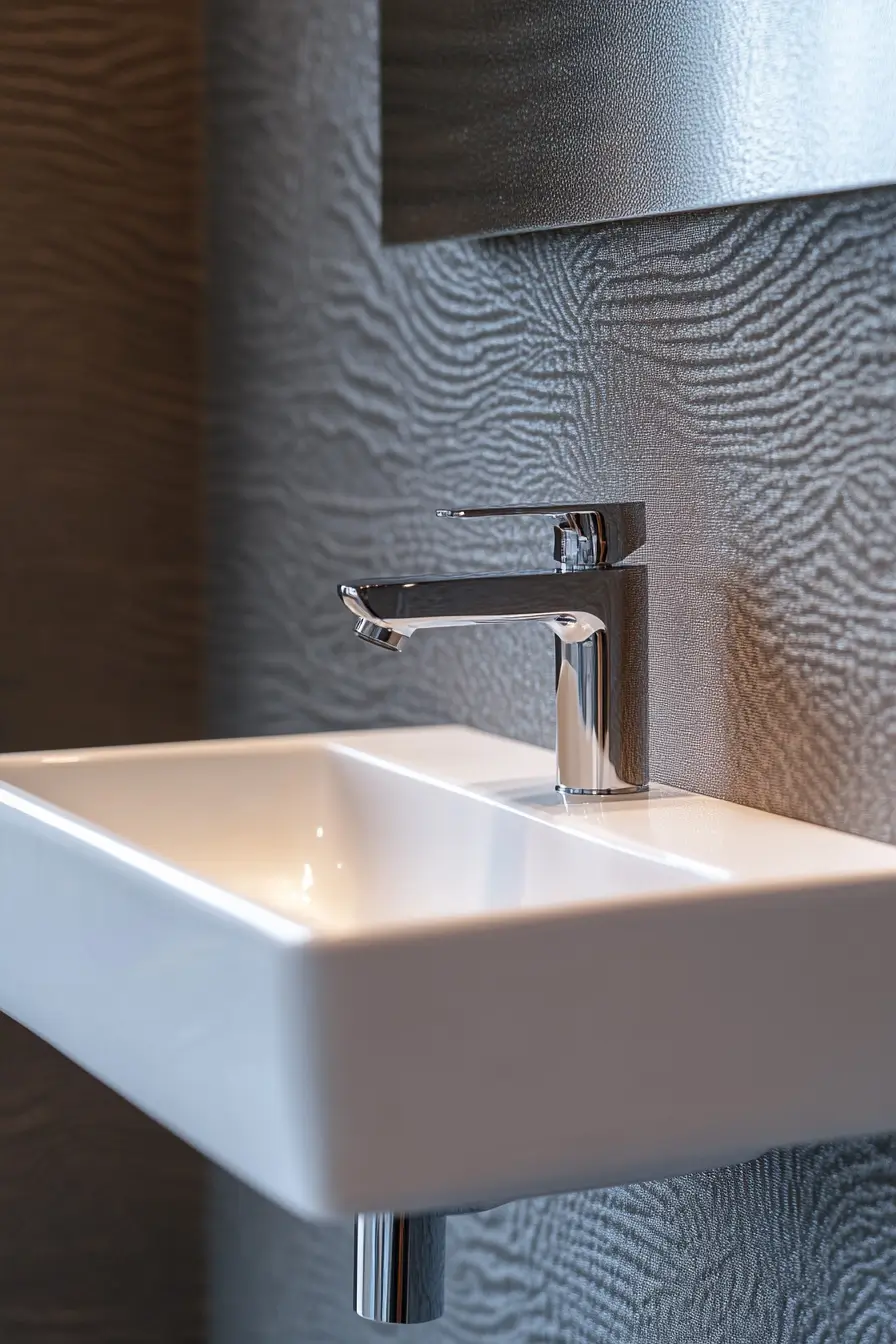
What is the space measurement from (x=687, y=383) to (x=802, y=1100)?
1.46 feet

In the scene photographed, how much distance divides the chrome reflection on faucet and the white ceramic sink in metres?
0.05

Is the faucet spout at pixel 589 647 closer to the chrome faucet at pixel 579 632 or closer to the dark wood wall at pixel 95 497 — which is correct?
the chrome faucet at pixel 579 632

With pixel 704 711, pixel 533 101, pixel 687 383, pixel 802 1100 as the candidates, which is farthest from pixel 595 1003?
pixel 533 101

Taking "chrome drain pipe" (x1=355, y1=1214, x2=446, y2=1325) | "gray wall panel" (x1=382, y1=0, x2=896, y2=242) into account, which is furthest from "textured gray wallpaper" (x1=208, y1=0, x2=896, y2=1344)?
"chrome drain pipe" (x1=355, y1=1214, x2=446, y2=1325)

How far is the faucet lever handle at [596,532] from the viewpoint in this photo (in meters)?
1.03

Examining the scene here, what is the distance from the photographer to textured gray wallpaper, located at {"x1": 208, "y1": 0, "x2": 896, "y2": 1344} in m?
0.95

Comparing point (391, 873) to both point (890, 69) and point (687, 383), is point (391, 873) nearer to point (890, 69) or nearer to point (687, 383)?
point (687, 383)

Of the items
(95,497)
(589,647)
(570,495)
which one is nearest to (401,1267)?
(589,647)

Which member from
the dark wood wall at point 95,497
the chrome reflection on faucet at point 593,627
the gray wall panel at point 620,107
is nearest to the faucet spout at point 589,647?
the chrome reflection on faucet at point 593,627

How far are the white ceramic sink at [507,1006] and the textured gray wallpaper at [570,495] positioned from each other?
0.04 metres

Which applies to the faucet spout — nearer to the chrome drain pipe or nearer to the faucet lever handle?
the faucet lever handle

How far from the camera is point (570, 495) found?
1.21m

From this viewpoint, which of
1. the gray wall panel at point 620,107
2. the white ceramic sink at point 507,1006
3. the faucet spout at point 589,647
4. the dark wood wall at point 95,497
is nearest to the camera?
the white ceramic sink at point 507,1006

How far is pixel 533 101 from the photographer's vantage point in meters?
1.19
